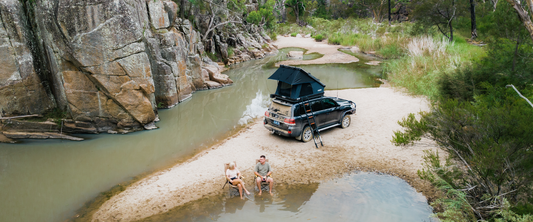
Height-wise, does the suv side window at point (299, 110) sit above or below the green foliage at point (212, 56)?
below

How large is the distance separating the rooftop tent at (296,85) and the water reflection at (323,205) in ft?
13.2

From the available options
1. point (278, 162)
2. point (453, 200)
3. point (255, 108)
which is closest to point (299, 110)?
point (278, 162)

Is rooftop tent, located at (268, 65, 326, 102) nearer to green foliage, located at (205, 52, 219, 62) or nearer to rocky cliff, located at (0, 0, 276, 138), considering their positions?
rocky cliff, located at (0, 0, 276, 138)

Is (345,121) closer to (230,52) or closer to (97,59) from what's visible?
(97,59)

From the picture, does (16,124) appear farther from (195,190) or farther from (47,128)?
(195,190)

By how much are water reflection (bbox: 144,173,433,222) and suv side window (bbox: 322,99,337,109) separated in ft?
12.6

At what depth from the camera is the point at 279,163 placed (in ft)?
32.8

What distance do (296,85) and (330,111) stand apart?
5.45 feet

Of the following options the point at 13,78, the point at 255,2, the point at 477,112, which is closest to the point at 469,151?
the point at 477,112

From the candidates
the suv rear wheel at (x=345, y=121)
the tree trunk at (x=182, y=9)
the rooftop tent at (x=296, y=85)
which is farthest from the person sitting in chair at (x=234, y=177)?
the tree trunk at (x=182, y=9)

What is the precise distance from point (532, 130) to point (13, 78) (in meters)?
16.9

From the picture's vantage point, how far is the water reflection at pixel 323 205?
7250 millimetres

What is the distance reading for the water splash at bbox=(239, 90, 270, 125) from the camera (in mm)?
15535

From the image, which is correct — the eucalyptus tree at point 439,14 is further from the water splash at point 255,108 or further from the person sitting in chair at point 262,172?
the person sitting in chair at point 262,172
